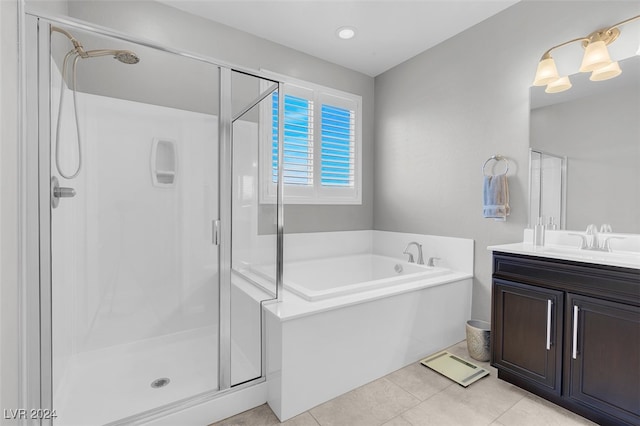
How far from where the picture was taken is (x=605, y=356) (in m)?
1.49

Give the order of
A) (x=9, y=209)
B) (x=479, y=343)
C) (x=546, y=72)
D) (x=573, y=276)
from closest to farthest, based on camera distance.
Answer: (x=9, y=209)
(x=573, y=276)
(x=546, y=72)
(x=479, y=343)

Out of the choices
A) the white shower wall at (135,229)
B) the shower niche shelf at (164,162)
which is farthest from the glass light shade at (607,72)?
the shower niche shelf at (164,162)

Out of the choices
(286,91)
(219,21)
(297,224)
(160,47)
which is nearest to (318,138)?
(286,91)

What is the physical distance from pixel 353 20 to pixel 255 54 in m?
0.92

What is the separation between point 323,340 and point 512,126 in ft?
6.99

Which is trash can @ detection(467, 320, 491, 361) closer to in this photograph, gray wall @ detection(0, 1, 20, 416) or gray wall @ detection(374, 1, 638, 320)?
gray wall @ detection(374, 1, 638, 320)

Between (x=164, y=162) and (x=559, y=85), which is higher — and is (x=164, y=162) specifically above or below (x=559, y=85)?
below

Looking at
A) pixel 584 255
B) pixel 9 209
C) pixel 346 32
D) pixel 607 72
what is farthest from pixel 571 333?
pixel 346 32

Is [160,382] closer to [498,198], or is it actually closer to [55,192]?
[55,192]

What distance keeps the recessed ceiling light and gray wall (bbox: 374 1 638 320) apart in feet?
2.57

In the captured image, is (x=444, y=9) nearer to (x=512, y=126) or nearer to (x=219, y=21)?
(x=512, y=126)

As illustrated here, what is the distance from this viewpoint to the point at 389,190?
3381 millimetres

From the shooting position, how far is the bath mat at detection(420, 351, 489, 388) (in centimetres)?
197

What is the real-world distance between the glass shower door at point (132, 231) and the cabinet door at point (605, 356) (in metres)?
1.99
